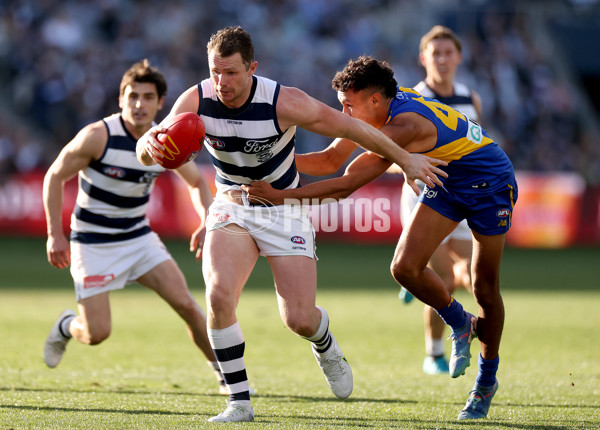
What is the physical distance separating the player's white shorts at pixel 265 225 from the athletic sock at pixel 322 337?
422mm

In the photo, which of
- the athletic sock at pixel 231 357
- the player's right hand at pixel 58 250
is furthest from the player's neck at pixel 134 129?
the athletic sock at pixel 231 357

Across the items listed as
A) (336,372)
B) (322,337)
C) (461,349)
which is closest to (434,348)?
(461,349)

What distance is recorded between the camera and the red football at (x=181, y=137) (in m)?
4.70

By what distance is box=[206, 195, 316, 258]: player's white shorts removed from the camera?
5.27 metres

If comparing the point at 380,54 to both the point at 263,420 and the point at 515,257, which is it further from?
the point at 263,420

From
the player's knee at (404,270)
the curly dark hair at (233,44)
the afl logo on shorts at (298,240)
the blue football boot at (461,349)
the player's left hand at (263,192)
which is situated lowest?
the blue football boot at (461,349)

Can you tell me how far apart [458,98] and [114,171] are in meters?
3.21

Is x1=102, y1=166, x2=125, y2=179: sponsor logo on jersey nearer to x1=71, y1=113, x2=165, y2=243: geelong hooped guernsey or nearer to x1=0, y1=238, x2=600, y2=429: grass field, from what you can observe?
x1=71, y1=113, x2=165, y2=243: geelong hooped guernsey

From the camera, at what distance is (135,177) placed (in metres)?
6.32

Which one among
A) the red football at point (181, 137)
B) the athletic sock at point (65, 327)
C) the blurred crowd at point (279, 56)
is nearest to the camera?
the red football at point (181, 137)

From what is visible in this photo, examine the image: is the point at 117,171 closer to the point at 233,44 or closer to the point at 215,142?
the point at 215,142

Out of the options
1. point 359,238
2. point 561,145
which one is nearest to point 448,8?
point 561,145

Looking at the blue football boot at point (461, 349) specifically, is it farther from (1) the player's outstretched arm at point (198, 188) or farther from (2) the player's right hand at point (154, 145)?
(2) the player's right hand at point (154, 145)

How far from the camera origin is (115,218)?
254 inches
